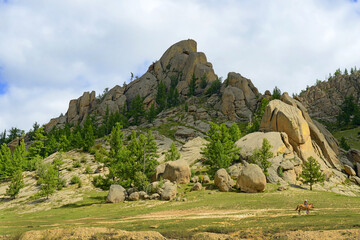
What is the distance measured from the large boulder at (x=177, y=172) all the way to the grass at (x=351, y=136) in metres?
102

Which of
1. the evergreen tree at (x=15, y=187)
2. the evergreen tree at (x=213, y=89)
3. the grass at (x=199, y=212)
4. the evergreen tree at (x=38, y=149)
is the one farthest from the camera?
the evergreen tree at (x=213, y=89)

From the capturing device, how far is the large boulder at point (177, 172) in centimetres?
6017

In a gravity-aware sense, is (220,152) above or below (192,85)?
below

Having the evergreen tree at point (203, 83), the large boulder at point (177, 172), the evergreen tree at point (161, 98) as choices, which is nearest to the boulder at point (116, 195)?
the large boulder at point (177, 172)

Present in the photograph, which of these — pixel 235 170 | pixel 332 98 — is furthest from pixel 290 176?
pixel 332 98

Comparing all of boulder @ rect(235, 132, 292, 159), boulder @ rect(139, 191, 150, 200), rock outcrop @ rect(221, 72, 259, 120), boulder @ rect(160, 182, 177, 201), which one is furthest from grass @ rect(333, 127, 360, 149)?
boulder @ rect(139, 191, 150, 200)

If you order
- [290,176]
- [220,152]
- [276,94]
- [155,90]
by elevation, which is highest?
[155,90]

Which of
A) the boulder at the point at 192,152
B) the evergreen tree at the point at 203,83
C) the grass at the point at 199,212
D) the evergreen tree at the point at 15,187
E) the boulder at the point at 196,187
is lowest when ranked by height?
the grass at the point at 199,212

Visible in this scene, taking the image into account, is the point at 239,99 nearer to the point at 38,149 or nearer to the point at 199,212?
the point at 38,149

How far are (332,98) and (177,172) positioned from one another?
17727 centimetres

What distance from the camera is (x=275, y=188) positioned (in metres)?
51.7

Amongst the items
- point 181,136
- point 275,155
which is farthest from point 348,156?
point 181,136

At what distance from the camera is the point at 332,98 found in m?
187

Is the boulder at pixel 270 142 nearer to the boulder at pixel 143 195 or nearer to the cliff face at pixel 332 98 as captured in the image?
the boulder at pixel 143 195
